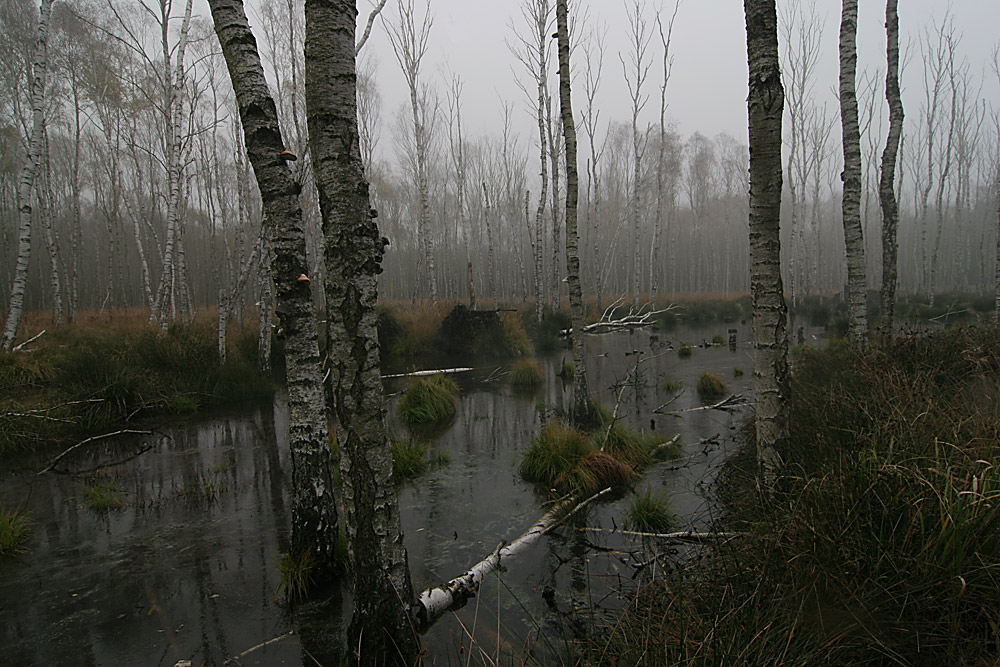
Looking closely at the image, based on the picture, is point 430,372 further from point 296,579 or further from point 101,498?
point 296,579

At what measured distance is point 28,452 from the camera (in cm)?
686

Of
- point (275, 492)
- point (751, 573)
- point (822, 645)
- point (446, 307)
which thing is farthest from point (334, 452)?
point (446, 307)

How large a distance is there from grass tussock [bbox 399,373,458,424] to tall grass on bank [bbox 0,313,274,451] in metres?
3.75

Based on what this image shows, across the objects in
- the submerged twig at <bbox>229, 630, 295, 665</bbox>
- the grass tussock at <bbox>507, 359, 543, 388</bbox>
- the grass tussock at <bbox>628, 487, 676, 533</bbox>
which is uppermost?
the grass tussock at <bbox>507, 359, 543, 388</bbox>

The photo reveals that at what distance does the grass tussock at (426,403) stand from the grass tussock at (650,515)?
4.79m

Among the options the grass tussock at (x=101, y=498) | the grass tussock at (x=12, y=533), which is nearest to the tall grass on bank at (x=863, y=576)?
the grass tussock at (x=12, y=533)

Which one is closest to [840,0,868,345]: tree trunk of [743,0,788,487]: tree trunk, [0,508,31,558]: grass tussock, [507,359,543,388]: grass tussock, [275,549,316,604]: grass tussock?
[743,0,788,487]: tree trunk

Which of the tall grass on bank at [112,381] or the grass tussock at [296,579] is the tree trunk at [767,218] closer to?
the grass tussock at [296,579]

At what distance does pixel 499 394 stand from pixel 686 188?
111 ft

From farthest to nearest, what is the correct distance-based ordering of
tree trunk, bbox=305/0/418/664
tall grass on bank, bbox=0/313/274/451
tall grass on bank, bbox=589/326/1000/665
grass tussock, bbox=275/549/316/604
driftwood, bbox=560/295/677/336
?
driftwood, bbox=560/295/677/336
tall grass on bank, bbox=0/313/274/451
grass tussock, bbox=275/549/316/604
tree trunk, bbox=305/0/418/664
tall grass on bank, bbox=589/326/1000/665

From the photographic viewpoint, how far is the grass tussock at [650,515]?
4.21m

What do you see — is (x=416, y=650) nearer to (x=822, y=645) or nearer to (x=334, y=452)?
(x=822, y=645)

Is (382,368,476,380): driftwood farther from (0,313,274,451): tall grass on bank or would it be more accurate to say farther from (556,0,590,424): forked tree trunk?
(556,0,590,424): forked tree trunk

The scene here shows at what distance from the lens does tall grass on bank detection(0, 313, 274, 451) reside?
283 inches
